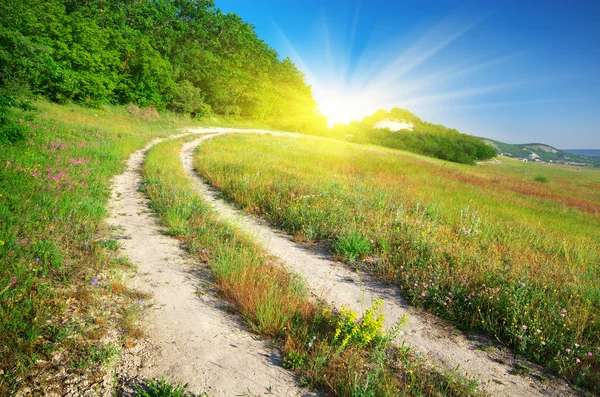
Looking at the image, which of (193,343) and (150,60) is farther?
(150,60)

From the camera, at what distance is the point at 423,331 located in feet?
13.3

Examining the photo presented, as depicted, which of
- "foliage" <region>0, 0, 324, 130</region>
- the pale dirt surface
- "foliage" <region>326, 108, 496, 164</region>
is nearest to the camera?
the pale dirt surface

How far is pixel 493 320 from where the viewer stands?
13.9ft

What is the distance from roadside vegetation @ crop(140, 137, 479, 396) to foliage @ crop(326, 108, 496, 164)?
6391 centimetres

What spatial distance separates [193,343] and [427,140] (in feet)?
279

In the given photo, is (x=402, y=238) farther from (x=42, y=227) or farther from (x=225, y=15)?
(x=225, y=15)

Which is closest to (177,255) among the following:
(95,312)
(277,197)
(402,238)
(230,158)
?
(95,312)

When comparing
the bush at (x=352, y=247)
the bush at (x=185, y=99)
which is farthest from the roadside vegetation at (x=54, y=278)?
the bush at (x=185, y=99)

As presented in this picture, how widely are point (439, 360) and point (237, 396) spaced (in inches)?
102

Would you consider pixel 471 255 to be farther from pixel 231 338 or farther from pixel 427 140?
pixel 427 140

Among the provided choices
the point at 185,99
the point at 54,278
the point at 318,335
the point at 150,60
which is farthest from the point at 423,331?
the point at 185,99

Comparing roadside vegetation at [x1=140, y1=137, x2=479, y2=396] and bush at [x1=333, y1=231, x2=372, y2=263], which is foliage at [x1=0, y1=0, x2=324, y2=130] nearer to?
roadside vegetation at [x1=140, y1=137, x2=479, y2=396]

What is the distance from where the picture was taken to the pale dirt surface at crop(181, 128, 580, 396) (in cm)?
321

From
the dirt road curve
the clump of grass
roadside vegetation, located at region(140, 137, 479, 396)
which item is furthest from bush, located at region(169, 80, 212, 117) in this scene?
the clump of grass
